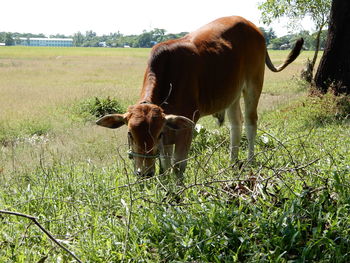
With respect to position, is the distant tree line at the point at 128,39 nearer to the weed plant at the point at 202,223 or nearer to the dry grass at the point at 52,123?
the dry grass at the point at 52,123

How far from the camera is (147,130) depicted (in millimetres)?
4215

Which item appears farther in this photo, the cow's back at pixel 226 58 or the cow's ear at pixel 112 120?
the cow's back at pixel 226 58

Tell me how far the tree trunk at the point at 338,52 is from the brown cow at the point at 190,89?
4.13m

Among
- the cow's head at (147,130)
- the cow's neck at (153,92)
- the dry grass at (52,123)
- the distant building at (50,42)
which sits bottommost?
the distant building at (50,42)

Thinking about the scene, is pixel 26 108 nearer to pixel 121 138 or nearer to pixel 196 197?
pixel 121 138

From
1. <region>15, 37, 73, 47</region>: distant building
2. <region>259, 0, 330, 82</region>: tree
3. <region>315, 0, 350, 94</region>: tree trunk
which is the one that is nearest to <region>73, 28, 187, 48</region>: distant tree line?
<region>15, 37, 73, 47</region>: distant building

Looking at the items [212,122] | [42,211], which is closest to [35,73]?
[212,122]

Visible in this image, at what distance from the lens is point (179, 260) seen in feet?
9.41

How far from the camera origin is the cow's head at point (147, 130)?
4.20m

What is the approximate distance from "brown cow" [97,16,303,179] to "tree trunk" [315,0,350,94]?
413 centimetres

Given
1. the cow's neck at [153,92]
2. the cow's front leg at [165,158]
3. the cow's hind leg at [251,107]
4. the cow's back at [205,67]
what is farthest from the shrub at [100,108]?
the cow's neck at [153,92]

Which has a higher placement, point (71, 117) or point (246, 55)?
point (246, 55)

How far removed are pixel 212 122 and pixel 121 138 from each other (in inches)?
94.5

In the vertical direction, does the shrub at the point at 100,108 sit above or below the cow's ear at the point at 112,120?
below
